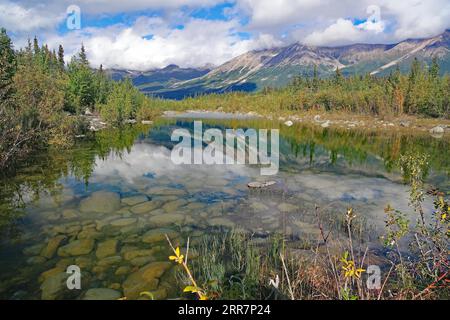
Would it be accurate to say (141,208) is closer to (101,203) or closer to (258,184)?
(101,203)

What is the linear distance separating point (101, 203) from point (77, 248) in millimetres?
4383

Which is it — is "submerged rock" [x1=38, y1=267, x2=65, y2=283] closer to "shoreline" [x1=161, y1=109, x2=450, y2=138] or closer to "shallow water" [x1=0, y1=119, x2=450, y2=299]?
"shallow water" [x1=0, y1=119, x2=450, y2=299]

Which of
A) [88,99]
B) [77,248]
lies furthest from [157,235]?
[88,99]

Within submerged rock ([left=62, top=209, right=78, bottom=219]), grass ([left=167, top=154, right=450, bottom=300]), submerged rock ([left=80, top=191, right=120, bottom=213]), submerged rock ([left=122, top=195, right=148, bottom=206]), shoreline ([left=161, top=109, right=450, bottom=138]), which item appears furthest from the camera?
shoreline ([left=161, top=109, right=450, bottom=138])

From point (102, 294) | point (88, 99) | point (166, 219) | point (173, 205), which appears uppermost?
point (88, 99)

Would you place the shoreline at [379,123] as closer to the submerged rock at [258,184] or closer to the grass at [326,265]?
the submerged rock at [258,184]

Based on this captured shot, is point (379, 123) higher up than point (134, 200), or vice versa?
point (379, 123)

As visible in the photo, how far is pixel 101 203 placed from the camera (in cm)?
1415

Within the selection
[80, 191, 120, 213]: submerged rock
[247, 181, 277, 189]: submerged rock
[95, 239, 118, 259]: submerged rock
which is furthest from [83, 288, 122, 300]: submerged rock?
[247, 181, 277, 189]: submerged rock

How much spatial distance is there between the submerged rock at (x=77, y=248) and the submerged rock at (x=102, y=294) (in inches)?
88.1

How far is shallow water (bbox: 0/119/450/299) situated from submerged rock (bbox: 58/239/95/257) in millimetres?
31

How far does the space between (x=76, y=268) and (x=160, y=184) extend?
9.49m

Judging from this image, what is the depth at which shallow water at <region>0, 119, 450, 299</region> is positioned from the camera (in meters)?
8.59

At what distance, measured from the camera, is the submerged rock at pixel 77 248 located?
9.60 m
